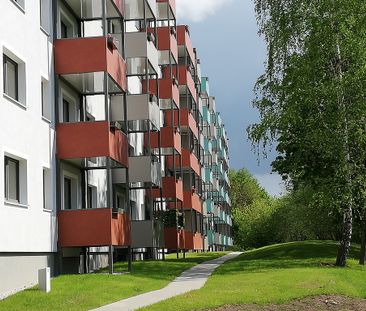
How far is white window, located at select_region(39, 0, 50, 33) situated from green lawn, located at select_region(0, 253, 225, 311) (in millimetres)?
8482

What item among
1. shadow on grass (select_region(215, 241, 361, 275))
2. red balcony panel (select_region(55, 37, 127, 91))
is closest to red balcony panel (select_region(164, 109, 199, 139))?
shadow on grass (select_region(215, 241, 361, 275))

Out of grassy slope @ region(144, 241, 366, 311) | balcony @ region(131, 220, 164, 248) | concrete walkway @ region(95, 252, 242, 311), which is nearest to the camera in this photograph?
concrete walkway @ region(95, 252, 242, 311)

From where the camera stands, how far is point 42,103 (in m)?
23.9

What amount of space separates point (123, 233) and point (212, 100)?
205 feet

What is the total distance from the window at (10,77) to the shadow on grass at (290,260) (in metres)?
10.2

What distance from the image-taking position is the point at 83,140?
24641 mm

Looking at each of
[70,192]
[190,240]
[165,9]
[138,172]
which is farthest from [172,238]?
[70,192]

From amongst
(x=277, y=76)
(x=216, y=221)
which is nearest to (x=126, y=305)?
(x=277, y=76)

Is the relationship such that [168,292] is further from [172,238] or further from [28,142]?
[172,238]

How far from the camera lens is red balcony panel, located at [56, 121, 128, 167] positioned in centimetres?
2461

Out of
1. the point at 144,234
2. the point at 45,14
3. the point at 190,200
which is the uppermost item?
the point at 45,14

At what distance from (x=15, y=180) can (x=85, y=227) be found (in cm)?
391

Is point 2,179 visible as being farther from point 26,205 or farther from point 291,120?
point 291,120

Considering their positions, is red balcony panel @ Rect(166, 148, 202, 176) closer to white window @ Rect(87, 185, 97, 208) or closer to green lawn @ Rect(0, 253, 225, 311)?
white window @ Rect(87, 185, 97, 208)
